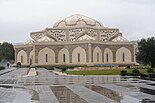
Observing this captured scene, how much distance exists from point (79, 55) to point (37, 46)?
8317 mm

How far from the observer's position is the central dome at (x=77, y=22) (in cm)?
6600

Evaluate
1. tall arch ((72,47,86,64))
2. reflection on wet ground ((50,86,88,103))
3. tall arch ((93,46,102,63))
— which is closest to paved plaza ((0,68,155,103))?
reflection on wet ground ((50,86,88,103))

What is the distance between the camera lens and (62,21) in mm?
68312

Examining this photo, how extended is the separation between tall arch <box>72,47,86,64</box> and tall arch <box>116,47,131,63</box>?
7.60m

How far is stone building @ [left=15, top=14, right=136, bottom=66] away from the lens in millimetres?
58406

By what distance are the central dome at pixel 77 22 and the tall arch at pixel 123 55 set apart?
8379 millimetres

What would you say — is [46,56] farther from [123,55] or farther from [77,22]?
[123,55]

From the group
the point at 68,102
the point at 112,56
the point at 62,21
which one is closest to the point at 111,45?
the point at 112,56

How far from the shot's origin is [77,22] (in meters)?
66.3

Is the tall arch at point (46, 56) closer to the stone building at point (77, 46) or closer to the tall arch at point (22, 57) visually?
the stone building at point (77, 46)

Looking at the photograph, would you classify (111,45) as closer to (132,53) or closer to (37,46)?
(132,53)

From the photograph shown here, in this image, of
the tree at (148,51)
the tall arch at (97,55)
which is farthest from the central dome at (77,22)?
the tree at (148,51)

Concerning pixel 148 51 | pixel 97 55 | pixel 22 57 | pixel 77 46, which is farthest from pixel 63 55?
pixel 148 51

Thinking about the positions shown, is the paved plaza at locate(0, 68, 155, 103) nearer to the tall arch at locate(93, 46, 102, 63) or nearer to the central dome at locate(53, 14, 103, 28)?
the tall arch at locate(93, 46, 102, 63)
